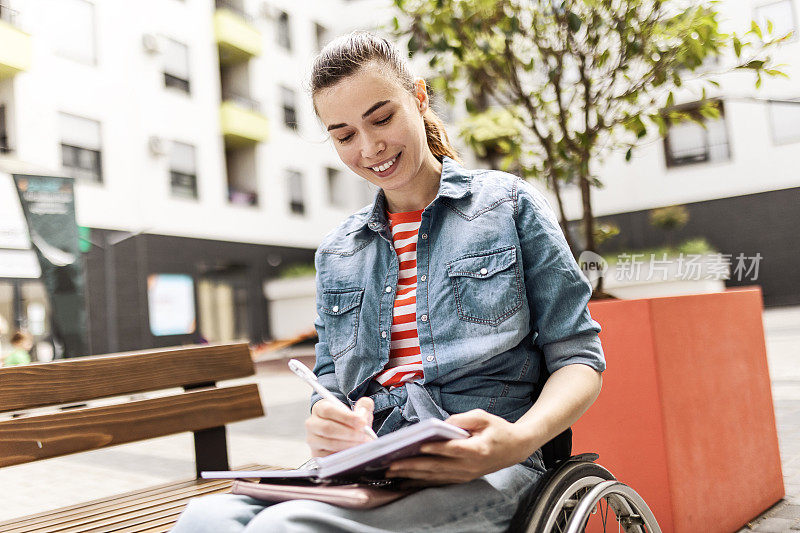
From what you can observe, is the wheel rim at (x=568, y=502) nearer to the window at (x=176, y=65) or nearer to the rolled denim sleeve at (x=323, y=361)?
the rolled denim sleeve at (x=323, y=361)

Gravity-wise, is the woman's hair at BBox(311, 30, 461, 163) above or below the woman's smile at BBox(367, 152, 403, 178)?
above

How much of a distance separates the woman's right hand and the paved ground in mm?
2173

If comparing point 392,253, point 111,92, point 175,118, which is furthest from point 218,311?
point 392,253

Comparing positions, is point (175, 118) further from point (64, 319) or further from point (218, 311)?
point (64, 319)

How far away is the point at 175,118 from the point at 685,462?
15461mm

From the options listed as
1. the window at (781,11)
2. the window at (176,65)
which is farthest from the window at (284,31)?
the window at (781,11)

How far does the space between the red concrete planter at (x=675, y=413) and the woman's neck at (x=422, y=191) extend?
1.06 meters

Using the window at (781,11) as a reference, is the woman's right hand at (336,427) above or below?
below

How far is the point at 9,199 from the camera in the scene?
37.8 ft

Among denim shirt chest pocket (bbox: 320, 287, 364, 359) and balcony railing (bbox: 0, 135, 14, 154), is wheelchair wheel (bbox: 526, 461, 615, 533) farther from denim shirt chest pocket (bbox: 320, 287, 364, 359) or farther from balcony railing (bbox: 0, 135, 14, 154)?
balcony railing (bbox: 0, 135, 14, 154)

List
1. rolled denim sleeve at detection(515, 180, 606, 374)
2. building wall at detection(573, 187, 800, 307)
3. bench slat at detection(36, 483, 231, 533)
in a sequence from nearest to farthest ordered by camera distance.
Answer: rolled denim sleeve at detection(515, 180, 606, 374) < bench slat at detection(36, 483, 231, 533) < building wall at detection(573, 187, 800, 307)

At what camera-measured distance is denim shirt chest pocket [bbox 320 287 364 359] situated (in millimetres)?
1734

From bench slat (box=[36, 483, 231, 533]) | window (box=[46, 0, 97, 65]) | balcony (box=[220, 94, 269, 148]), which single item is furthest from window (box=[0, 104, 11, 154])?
bench slat (box=[36, 483, 231, 533])

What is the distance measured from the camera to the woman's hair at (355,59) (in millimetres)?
1591
